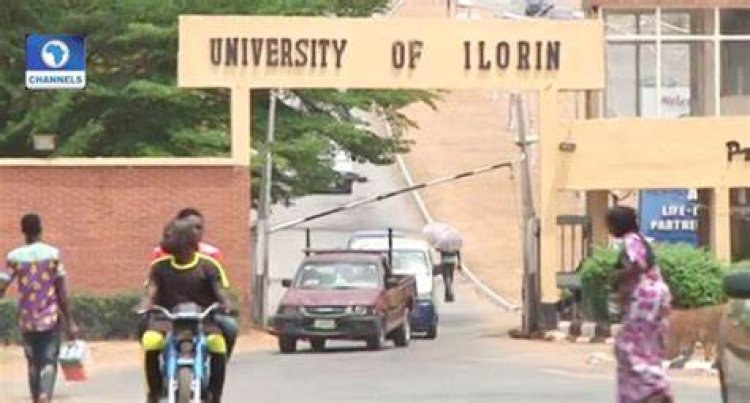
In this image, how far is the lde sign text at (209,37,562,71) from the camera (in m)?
33.9

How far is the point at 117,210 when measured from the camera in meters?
33.7

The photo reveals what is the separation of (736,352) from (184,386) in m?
4.44

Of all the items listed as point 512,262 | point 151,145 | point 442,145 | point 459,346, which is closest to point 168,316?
point 459,346

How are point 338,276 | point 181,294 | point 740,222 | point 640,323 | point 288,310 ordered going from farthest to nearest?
point 740,222
point 338,276
point 288,310
point 181,294
point 640,323

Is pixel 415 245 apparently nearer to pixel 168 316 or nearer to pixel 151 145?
pixel 151 145

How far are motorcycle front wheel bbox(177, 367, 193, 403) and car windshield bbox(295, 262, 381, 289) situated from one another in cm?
1763

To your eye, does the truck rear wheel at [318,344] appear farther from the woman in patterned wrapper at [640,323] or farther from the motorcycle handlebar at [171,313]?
the woman in patterned wrapper at [640,323]

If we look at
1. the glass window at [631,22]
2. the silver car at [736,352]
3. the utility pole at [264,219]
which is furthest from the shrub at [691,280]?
the silver car at [736,352]

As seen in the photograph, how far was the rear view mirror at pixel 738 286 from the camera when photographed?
9.45 m

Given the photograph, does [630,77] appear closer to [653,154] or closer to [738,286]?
[653,154]

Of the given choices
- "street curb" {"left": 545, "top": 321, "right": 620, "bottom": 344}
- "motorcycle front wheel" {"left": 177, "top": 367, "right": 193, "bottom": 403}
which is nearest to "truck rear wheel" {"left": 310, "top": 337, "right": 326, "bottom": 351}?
"street curb" {"left": 545, "top": 321, "right": 620, "bottom": 344}

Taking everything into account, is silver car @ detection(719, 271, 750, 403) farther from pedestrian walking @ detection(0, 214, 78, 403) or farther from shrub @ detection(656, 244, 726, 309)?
shrub @ detection(656, 244, 726, 309)

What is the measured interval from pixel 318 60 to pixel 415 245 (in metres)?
7.73

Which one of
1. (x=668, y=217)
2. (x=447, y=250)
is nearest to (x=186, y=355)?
(x=668, y=217)
